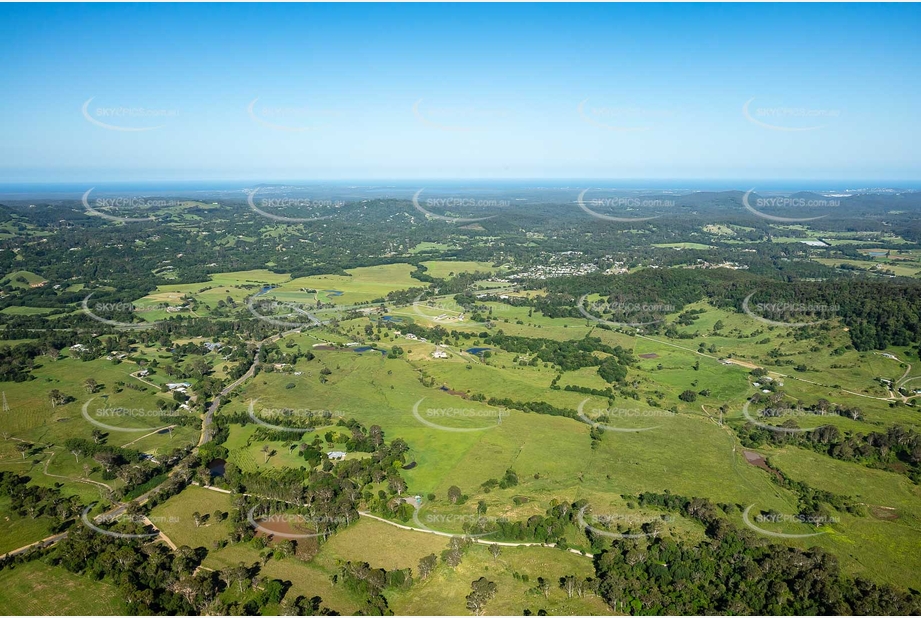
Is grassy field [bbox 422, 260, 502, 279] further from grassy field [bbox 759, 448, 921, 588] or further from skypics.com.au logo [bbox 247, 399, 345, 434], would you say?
grassy field [bbox 759, 448, 921, 588]

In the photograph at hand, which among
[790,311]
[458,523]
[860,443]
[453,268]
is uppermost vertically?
[790,311]

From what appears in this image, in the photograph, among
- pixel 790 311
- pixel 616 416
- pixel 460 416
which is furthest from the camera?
pixel 790 311

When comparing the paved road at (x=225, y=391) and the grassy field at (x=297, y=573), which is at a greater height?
→ the paved road at (x=225, y=391)

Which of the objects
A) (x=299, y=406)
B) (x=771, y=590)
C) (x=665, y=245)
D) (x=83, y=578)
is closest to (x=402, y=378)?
(x=299, y=406)

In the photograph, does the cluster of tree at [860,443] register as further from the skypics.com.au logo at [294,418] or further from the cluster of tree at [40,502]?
the cluster of tree at [40,502]

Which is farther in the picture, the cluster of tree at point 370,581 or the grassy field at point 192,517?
the grassy field at point 192,517

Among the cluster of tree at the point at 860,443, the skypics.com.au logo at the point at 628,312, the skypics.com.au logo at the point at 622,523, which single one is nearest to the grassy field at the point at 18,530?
the skypics.com.au logo at the point at 622,523

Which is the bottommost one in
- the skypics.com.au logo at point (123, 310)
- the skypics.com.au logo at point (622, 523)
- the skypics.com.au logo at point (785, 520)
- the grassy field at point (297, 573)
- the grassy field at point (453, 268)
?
the grassy field at point (297, 573)

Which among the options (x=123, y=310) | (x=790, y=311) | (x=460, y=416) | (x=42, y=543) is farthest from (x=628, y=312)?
(x=123, y=310)

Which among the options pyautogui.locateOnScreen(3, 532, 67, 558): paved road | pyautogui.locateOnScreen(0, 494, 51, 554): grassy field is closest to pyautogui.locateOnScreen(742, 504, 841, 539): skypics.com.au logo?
pyautogui.locateOnScreen(3, 532, 67, 558): paved road

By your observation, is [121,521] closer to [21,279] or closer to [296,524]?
[296,524]
